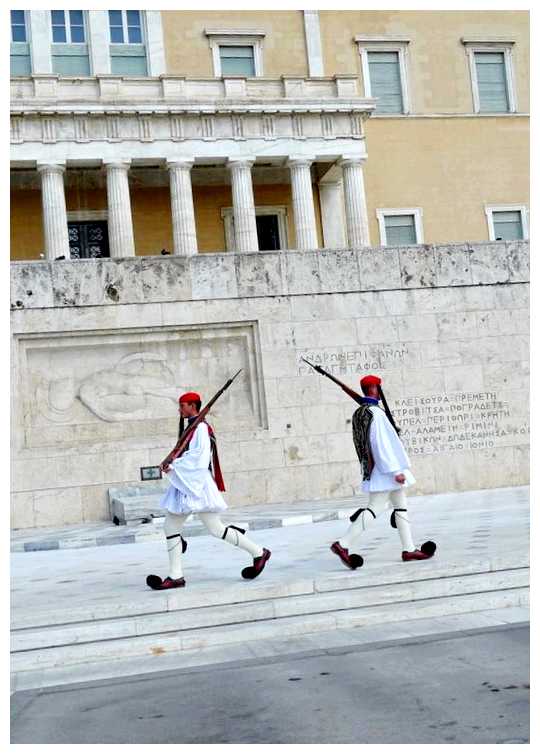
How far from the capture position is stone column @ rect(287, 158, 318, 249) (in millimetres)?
33062

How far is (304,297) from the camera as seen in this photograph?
1720 centimetres

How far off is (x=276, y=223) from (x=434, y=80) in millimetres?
8942

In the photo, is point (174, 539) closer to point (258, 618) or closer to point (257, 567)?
point (257, 567)

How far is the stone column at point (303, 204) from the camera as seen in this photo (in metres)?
33.1

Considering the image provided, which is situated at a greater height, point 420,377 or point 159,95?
point 159,95

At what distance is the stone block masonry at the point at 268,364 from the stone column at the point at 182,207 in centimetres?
1536

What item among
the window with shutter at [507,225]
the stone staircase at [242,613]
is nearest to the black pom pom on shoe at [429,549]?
the stone staircase at [242,613]

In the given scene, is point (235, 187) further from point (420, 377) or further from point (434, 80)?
point (420, 377)

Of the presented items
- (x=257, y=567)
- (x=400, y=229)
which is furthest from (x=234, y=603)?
(x=400, y=229)

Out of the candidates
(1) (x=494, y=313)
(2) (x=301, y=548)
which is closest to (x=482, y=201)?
(1) (x=494, y=313)

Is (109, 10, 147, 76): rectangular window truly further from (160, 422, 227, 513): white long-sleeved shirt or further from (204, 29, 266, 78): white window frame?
(160, 422, 227, 513): white long-sleeved shirt

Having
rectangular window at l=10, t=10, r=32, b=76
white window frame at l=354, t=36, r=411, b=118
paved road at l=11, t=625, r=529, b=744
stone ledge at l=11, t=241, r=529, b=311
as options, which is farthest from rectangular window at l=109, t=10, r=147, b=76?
paved road at l=11, t=625, r=529, b=744

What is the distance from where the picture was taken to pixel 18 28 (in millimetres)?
33844

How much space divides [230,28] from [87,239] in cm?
1003
